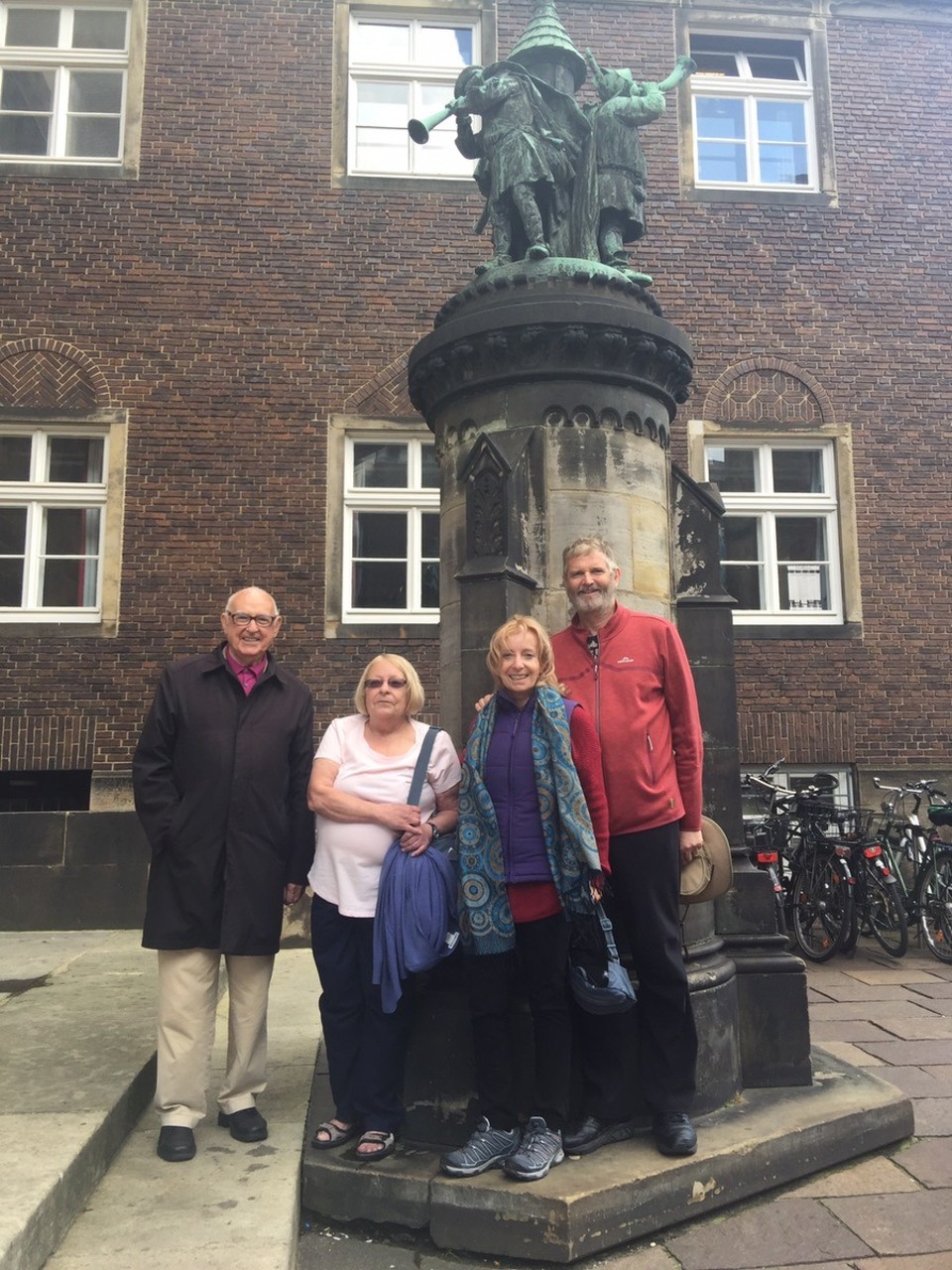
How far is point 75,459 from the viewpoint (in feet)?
32.4

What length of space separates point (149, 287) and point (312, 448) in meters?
2.26

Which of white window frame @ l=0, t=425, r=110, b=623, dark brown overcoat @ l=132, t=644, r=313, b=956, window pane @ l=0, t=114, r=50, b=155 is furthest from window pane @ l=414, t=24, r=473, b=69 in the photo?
dark brown overcoat @ l=132, t=644, r=313, b=956

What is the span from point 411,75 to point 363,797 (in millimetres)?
9798

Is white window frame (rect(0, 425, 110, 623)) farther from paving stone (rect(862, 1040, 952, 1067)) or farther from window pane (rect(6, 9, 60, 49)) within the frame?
paving stone (rect(862, 1040, 952, 1067))

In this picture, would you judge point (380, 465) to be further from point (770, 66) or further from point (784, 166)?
point (770, 66)

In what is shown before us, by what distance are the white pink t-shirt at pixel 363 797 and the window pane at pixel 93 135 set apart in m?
9.37

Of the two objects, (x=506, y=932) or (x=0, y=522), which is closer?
(x=506, y=932)

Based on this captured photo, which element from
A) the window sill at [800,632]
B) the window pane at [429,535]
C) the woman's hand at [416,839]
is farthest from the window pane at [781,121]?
the woman's hand at [416,839]

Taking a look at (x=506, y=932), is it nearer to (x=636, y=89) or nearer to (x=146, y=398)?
(x=636, y=89)

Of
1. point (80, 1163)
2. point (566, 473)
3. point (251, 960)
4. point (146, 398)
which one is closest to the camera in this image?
point (80, 1163)

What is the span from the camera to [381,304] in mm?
10031

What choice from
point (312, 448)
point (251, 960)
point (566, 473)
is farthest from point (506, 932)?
point (312, 448)

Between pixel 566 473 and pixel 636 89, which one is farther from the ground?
pixel 636 89

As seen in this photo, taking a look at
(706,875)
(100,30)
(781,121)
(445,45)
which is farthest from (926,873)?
(100,30)
